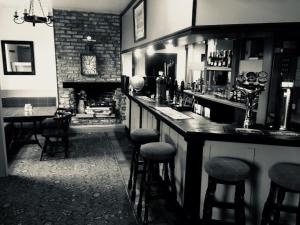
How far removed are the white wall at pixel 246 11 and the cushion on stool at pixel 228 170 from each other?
1310mm

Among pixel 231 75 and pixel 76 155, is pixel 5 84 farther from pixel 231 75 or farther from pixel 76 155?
pixel 231 75

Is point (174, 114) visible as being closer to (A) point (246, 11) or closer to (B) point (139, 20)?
(A) point (246, 11)

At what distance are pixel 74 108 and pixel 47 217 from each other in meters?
3.84

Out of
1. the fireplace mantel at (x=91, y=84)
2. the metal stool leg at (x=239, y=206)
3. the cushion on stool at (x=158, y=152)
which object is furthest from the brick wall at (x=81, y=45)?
the metal stool leg at (x=239, y=206)

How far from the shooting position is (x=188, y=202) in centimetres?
245

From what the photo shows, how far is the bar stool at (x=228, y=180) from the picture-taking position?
6.64 ft

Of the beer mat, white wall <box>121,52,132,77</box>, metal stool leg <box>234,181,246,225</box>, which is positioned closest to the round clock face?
white wall <box>121,52,132,77</box>

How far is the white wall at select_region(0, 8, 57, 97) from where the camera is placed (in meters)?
5.84

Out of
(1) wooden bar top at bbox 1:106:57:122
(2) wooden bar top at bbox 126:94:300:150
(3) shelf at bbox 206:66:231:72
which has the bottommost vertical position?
(1) wooden bar top at bbox 1:106:57:122

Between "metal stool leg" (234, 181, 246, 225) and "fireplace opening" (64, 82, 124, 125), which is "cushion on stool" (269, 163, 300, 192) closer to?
"metal stool leg" (234, 181, 246, 225)

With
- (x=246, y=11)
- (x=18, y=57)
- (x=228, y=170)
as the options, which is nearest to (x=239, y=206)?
(x=228, y=170)

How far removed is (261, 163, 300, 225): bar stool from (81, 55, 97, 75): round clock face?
486 centimetres

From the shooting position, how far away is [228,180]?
2.02m

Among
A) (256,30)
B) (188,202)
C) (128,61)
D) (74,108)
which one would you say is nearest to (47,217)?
(188,202)
